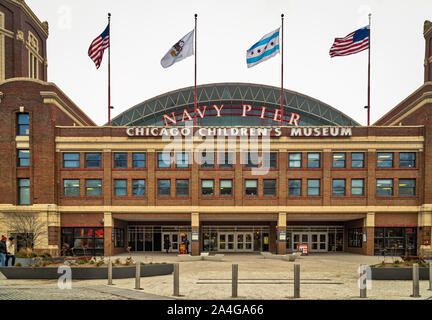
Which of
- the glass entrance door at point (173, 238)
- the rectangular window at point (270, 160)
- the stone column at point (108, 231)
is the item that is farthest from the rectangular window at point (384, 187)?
the stone column at point (108, 231)

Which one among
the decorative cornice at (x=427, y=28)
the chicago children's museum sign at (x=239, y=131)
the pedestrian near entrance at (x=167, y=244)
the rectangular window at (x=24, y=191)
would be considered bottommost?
the pedestrian near entrance at (x=167, y=244)

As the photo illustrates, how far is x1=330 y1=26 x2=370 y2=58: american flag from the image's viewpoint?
3338 centimetres

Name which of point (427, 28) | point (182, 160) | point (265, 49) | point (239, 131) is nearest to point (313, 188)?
point (239, 131)

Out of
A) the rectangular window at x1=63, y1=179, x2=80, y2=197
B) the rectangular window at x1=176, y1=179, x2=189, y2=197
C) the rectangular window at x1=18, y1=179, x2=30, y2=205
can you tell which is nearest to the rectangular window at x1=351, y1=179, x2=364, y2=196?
the rectangular window at x1=176, y1=179, x2=189, y2=197

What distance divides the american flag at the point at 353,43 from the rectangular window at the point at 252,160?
12.0 m

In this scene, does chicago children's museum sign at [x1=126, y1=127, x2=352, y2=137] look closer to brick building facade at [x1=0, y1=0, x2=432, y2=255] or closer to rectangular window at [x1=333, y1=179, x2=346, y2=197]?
brick building facade at [x1=0, y1=0, x2=432, y2=255]

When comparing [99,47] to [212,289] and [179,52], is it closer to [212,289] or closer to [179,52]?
[179,52]

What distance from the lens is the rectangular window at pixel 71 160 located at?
35750mm

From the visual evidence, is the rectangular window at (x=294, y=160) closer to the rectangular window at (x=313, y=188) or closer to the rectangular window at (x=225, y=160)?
the rectangular window at (x=313, y=188)

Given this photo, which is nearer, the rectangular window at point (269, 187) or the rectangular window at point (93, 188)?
the rectangular window at point (93, 188)

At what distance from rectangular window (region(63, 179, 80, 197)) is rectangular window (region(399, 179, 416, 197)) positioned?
3172 centimetres

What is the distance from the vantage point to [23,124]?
35.0 m

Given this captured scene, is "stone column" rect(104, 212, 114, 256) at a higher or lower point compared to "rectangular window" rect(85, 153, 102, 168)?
lower

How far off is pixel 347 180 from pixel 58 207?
2845 cm
